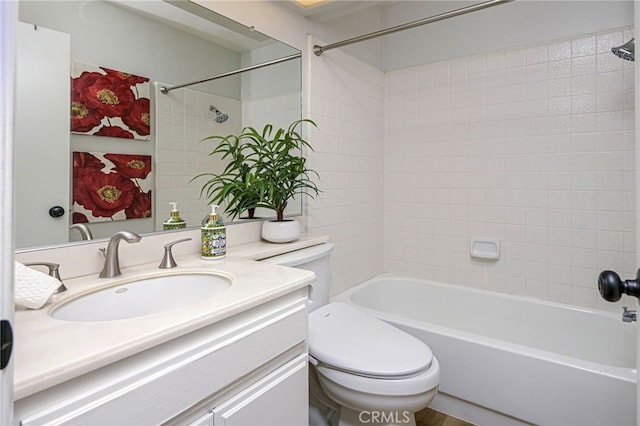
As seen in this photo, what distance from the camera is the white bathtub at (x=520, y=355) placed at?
1.34 m

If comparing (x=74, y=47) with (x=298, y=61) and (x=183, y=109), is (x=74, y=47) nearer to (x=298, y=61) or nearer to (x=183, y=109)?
(x=183, y=109)

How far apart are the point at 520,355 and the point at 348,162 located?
1.37 metres

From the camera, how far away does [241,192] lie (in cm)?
156

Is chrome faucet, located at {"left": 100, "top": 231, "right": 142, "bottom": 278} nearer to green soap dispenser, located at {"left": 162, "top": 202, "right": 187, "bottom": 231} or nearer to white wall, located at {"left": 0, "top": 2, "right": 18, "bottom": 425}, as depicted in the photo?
green soap dispenser, located at {"left": 162, "top": 202, "right": 187, "bottom": 231}

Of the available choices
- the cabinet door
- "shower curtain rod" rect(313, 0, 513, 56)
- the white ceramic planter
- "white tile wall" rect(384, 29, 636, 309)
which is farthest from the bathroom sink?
"white tile wall" rect(384, 29, 636, 309)

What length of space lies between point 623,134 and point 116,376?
2403 mm

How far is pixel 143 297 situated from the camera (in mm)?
1021

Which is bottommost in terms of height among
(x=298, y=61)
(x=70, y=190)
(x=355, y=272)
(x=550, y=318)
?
(x=550, y=318)

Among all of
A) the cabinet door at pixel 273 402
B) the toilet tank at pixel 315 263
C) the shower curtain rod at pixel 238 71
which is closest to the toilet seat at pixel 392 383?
the cabinet door at pixel 273 402

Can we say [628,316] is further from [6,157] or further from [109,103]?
[109,103]

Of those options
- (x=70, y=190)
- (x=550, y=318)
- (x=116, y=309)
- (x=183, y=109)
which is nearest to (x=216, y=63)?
(x=183, y=109)

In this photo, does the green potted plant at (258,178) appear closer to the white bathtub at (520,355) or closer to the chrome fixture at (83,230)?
the chrome fixture at (83,230)

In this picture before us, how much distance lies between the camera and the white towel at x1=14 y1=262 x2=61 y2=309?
2.43ft

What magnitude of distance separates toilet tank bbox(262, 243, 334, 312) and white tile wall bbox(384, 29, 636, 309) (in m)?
1.12
